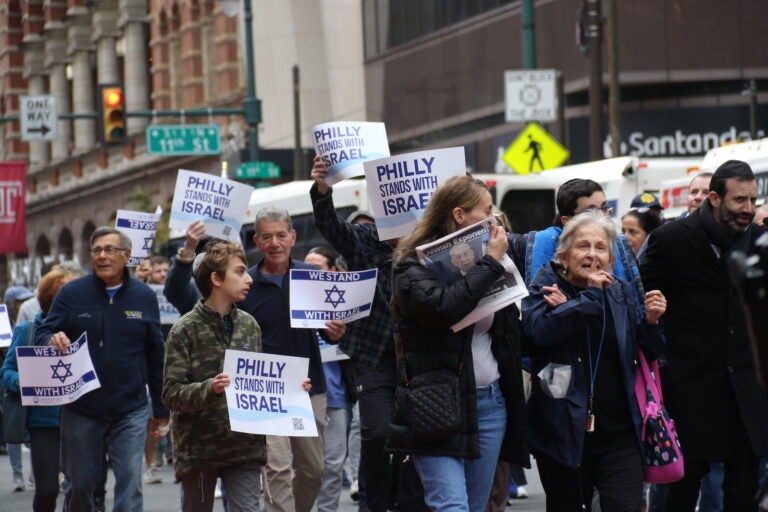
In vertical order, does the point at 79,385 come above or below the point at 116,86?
below

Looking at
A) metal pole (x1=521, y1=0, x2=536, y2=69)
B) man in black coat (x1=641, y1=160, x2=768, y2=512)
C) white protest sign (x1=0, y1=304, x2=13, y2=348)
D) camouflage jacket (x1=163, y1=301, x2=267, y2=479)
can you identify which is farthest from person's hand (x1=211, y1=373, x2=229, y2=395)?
metal pole (x1=521, y1=0, x2=536, y2=69)

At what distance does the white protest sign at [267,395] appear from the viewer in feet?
25.3

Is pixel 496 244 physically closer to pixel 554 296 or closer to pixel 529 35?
pixel 554 296

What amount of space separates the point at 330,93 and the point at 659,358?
114 ft

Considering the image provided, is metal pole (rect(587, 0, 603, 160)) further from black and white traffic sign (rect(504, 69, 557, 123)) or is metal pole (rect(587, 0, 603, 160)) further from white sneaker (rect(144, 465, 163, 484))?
white sneaker (rect(144, 465, 163, 484))

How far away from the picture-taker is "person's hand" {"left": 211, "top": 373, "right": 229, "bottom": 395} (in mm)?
7555

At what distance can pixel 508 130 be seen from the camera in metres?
33.3

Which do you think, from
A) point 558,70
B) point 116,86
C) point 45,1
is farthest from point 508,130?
point 45,1

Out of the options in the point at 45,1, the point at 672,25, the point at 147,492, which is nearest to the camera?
the point at 147,492

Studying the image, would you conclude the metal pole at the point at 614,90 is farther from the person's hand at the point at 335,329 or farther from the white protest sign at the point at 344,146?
the person's hand at the point at 335,329

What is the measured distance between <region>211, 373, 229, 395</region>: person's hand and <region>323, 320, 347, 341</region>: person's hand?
1.10 m

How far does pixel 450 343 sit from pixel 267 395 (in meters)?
1.50

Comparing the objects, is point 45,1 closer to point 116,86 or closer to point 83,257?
point 83,257

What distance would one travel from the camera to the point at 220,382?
7551mm
